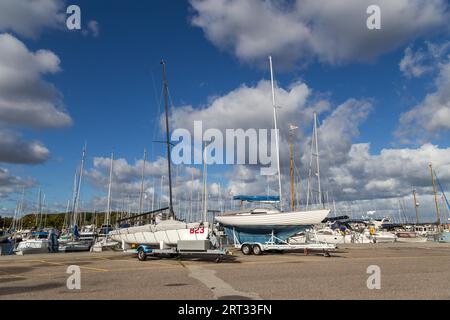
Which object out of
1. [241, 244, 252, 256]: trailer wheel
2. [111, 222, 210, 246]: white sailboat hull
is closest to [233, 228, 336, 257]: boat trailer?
[241, 244, 252, 256]: trailer wheel

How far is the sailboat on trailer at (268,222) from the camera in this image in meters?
24.6

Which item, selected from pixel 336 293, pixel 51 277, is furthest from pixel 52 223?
pixel 336 293

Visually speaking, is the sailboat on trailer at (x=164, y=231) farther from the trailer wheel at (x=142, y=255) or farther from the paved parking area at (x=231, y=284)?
the paved parking area at (x=231, y=284)

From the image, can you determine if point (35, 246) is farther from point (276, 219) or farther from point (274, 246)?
point (276, 219)

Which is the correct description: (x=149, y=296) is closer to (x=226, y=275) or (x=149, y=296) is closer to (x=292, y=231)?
(x=226, y=275)

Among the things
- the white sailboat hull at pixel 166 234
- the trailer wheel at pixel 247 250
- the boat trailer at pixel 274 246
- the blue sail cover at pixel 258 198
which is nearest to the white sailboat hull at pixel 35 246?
the white sailboat hull at pixel 166 234

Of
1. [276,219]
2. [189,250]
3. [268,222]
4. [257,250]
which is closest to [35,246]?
[189,250]

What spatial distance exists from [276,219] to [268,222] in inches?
28.5

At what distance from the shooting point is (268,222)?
84.2 ft

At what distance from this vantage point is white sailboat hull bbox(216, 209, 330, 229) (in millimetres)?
24334

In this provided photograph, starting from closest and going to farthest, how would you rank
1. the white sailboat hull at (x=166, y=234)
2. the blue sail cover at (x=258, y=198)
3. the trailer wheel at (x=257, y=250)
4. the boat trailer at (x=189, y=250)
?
the boat trailer at (x=189, y=250) → the white sailboat hull at (x=166, y=234) → the trailer wheel at (x=257, y=250) → the blue sail cover at (x=258, y=198)

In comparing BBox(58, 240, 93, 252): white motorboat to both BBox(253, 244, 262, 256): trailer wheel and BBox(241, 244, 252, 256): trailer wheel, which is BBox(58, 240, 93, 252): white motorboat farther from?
BBox(253, 244, 262, 256): trailer wheel

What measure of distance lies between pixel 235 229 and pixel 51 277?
15484 mm

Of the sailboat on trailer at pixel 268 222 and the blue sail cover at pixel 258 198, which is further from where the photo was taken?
the blue sail cover at pixel 258 198
